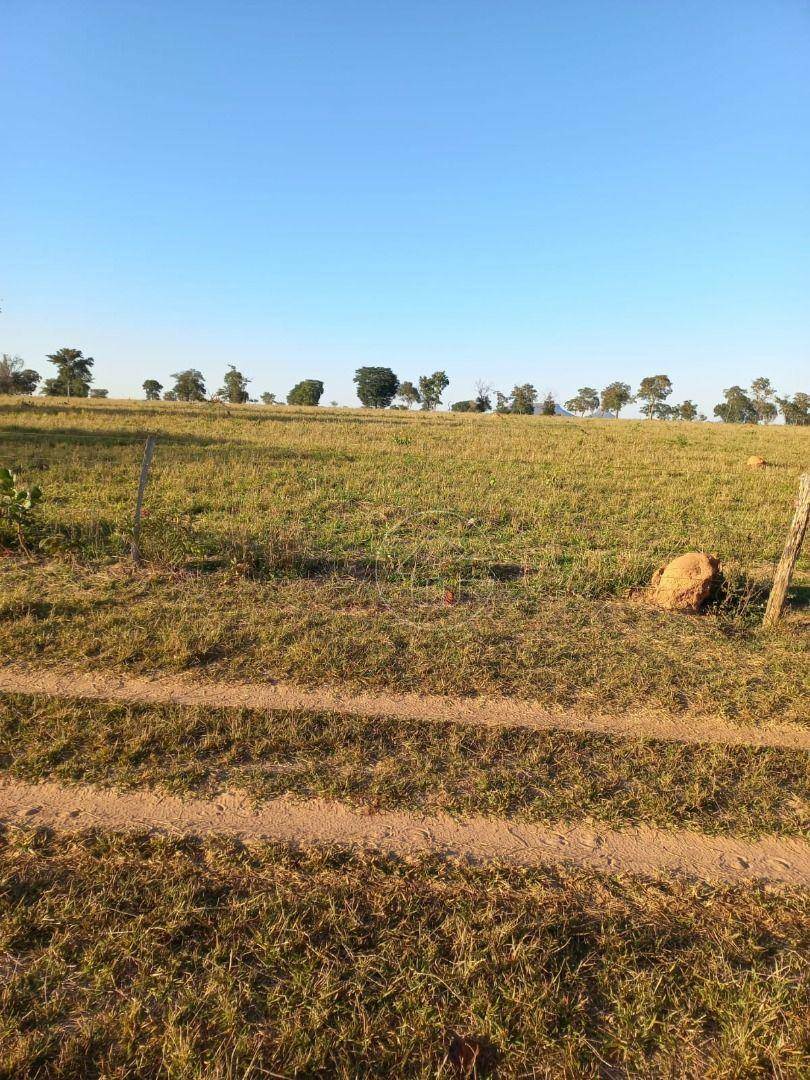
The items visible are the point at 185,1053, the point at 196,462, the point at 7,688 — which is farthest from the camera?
the point at 196,462

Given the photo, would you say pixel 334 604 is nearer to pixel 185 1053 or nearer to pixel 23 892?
pixel 23 892

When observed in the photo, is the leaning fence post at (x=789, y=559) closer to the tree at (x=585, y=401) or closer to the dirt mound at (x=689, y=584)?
the dirt mound at (x=689, y=584)

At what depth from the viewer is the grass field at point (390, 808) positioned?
7.30 feet

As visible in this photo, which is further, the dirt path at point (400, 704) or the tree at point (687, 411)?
the tree at point (687, 411)

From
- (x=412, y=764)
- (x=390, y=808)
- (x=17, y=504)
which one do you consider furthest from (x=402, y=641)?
(x=17, y=504)

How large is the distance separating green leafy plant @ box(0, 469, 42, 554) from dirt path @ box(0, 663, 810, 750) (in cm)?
318

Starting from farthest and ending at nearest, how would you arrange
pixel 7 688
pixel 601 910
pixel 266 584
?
pixel 266 584, pixel 7 688, pixel 601 910

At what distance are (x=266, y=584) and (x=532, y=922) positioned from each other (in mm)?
4848

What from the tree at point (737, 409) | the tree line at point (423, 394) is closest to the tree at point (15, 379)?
the tree line at point (423, 394)

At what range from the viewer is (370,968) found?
96.1 inches

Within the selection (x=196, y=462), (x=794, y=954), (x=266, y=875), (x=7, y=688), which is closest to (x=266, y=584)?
(x=7, y=688)

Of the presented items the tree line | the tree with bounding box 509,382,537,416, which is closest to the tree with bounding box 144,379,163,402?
the tree line

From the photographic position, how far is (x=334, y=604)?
6477 millimetres

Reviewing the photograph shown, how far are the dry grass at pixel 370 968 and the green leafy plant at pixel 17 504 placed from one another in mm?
5300
